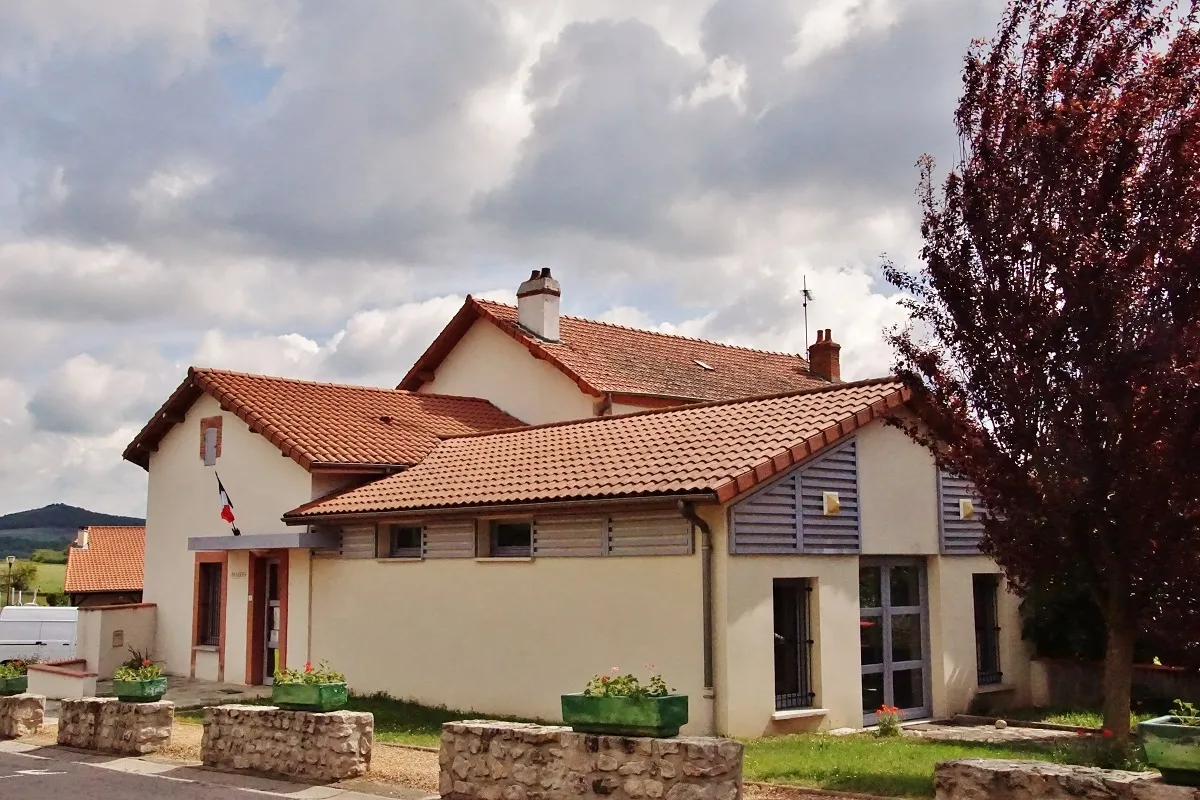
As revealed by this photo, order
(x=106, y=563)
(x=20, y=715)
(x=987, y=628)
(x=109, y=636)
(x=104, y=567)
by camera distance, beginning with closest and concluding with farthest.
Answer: (x=20, y=715), (x=987, y=628), (x=109, y=636), (x=104, y=567), (x=106, y=563)

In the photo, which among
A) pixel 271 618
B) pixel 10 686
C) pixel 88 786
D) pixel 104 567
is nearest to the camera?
pixel 88 786

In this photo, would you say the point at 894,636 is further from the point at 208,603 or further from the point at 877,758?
the point at 208,603

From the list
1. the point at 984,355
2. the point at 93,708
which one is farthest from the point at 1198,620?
the point at 93,708

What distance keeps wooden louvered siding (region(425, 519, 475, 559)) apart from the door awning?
2089mm

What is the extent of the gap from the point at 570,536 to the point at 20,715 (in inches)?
285

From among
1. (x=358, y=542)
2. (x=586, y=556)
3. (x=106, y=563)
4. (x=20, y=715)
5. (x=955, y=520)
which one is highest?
(x=955, y=520)

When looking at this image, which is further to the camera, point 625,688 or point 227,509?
point 227,509

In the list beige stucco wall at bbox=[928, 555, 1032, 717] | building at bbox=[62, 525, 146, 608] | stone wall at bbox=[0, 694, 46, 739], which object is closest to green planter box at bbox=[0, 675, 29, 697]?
stone wall at bbox=[0, 694, 46, 739]

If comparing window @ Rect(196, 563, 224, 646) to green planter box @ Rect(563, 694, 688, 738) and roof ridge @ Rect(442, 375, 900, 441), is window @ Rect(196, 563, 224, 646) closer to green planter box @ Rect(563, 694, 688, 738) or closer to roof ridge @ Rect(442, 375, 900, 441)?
roof ridge @ Rect(442, 375, 900, 441)

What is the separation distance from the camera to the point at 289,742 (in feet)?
37.3

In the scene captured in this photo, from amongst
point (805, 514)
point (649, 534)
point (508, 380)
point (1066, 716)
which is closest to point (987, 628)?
point (1066, 716)

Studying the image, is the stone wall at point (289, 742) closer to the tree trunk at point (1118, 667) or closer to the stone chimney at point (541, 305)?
the tree trunk at point (1118, 667)

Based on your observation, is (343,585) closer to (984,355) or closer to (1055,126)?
(984,355)

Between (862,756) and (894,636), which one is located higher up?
(894,636)
